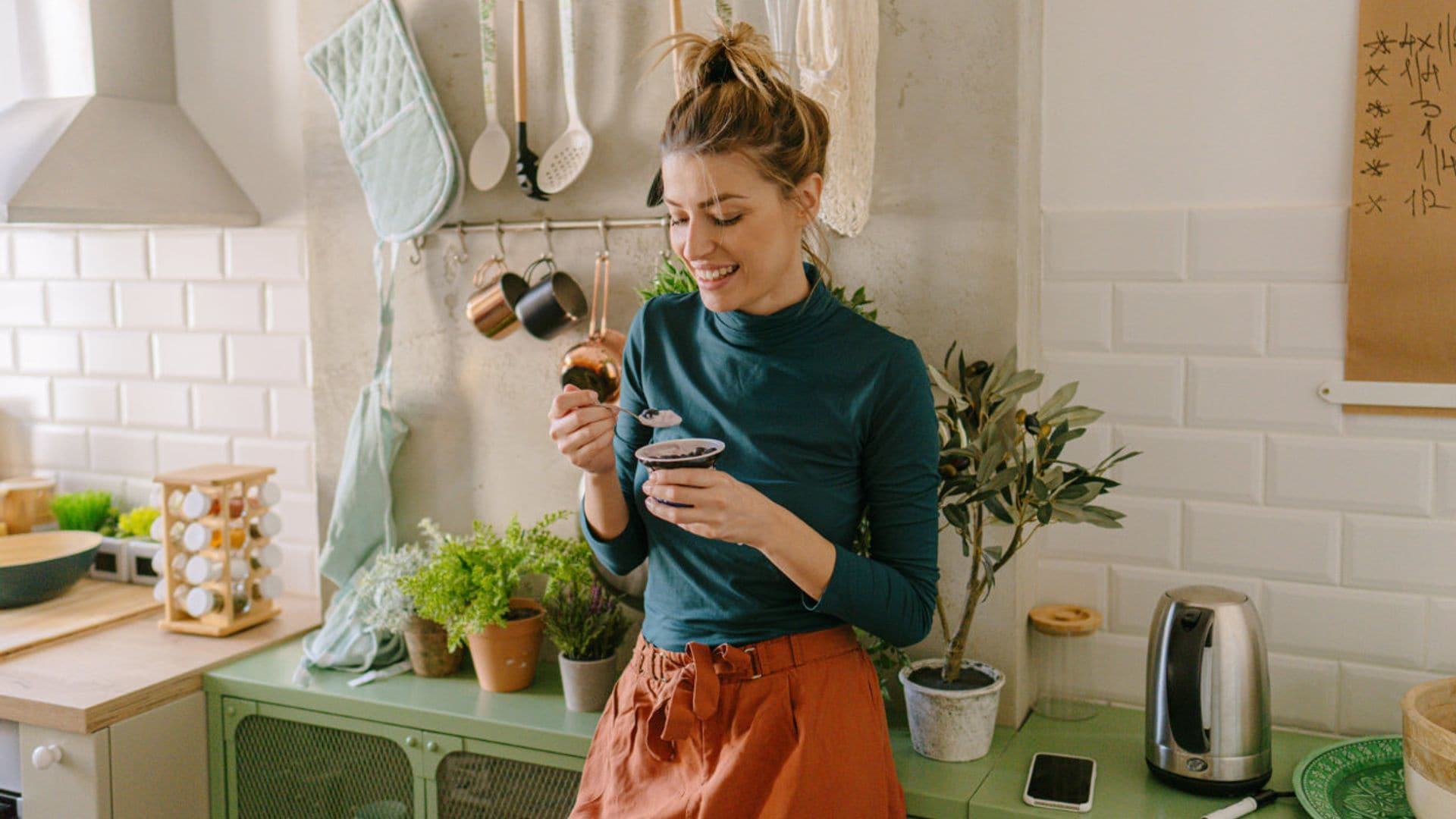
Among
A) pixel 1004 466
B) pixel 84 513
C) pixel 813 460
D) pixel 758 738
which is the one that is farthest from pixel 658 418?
pixel 84 513

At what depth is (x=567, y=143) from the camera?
218 centimetres

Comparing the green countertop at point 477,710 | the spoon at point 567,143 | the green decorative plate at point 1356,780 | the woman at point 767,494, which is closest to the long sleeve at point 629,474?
the woman at point 767,494

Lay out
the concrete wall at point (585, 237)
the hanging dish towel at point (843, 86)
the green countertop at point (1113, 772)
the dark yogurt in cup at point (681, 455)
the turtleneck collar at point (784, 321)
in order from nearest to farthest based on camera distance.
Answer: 1. the dark yogurt in cup at point (681, 455)
2. the turtleneck collar at point (784, 321)
3. the green countertop at point (1113, 772)
4. the hanging dish towel at point (843, 86)
5. the concrete wall at point (585, 237)

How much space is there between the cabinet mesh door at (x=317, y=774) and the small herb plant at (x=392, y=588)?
0.21m

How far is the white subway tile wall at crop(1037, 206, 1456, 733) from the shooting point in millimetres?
1853

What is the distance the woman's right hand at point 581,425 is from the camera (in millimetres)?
1510

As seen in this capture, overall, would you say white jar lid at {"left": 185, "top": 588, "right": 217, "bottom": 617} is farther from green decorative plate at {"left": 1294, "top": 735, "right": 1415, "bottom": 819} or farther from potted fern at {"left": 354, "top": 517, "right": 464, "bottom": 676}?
green decorative plate at {"left": 1294, "top": 735, "right": 1415, "bottom": 819}

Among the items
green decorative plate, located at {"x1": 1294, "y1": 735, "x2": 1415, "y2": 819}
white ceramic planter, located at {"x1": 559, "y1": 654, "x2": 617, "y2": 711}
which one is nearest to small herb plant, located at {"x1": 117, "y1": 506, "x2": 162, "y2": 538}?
white ceramic planter, located at {"x1": 559, "y1": 654, "x2": 617, "y2": 711}

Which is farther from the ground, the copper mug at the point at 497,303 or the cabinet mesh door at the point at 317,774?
the copper mug at the point at 497,303

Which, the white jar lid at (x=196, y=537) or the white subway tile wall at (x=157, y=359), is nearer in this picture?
the white jar lid at (x=196, y=537)

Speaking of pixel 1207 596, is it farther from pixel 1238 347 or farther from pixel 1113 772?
pixel 1238 347

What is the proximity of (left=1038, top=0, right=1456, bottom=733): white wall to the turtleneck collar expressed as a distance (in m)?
0.60

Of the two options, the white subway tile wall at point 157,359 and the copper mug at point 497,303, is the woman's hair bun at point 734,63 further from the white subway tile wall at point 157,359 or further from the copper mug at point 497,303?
the white subway tile wall at point 157,359

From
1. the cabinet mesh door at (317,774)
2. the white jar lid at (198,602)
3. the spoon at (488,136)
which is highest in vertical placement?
the spoon at (488,136)
